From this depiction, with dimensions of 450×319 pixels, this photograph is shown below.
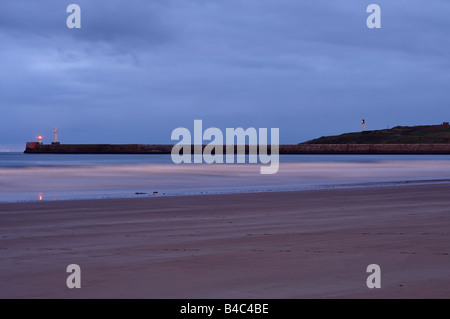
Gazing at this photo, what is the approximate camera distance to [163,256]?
6.06 m

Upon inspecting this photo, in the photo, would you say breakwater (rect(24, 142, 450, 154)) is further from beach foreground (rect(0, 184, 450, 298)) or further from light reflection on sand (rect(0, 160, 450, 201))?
beach foreground (rect(0, 184, 450, 298))

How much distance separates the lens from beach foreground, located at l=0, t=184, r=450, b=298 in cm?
462

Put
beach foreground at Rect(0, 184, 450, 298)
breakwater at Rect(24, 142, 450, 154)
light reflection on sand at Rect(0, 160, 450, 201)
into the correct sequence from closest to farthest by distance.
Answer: beach foreground at Rect(0, 184, 450, 298), light reflection on sand at Rect(0, 160, 450, 201), breakwater at Rect(24, 142, 450, 154)

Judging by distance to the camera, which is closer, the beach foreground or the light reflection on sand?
the beach foreground

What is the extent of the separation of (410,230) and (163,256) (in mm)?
3464

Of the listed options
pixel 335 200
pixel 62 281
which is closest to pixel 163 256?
pixel 62 281

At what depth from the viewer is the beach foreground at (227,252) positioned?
4.62 metres

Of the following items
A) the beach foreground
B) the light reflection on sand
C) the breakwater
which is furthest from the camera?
the breakwater

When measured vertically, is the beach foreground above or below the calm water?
below

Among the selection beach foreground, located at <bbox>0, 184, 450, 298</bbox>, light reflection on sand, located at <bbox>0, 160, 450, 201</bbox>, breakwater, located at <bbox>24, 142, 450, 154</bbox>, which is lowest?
beach foreground, located at <bbox>0, 184, 450, 298</bbox>

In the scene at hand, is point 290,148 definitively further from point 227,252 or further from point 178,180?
point 227,252

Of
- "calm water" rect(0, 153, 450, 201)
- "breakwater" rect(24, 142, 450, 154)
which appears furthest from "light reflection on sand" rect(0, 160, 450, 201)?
"breakwater" rect(24, 142, 450, 154)

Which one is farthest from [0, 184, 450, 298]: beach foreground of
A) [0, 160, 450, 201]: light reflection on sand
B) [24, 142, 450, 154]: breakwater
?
[24, 142, 450, 154]: breakwater

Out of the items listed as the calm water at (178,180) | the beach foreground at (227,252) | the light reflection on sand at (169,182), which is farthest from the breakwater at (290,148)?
the beach foreground at (227,252)
